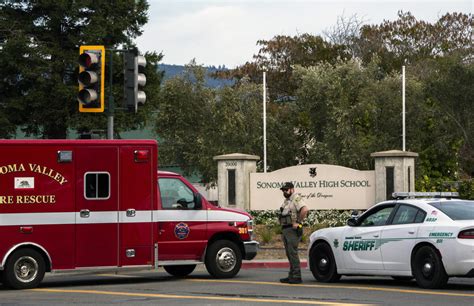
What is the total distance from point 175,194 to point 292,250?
2684 mm

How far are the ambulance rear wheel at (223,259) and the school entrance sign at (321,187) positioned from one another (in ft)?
39.3

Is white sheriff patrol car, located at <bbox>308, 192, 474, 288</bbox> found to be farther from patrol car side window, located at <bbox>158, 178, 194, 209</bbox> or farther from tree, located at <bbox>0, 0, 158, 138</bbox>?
tree, located at <bbox>0, 0, 158, 138</bbox>

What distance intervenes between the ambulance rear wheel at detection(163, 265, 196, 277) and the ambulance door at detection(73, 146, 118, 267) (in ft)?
7.21

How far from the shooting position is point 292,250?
17.7 m

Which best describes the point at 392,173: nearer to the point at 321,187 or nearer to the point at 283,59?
the point at 321,187

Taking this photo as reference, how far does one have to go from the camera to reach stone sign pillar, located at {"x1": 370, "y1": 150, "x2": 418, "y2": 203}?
30.3 meters

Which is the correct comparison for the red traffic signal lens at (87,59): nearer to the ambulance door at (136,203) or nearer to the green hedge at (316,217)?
the ambulance door at (136,203)

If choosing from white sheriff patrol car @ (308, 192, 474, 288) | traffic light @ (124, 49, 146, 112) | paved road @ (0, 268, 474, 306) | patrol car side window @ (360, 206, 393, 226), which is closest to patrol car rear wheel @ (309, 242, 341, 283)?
white sheriff patrol car @ (308, 192, 474, 288)

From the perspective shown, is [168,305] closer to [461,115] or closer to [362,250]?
[362,250]

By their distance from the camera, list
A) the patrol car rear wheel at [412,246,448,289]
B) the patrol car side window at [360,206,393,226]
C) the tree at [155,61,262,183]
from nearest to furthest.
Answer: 1. the patrol car rear wheel at [412,246,448,289]
2. the patrol car side window at [360,206,393,226]
3. the tree at [155,61,262,183]

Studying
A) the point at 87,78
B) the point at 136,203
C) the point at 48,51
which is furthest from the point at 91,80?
the point at 48,51

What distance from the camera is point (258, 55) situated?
3049 inches

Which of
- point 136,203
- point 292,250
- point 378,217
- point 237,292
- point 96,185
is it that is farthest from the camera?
point 136,203

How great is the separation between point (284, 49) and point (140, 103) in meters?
56.5
